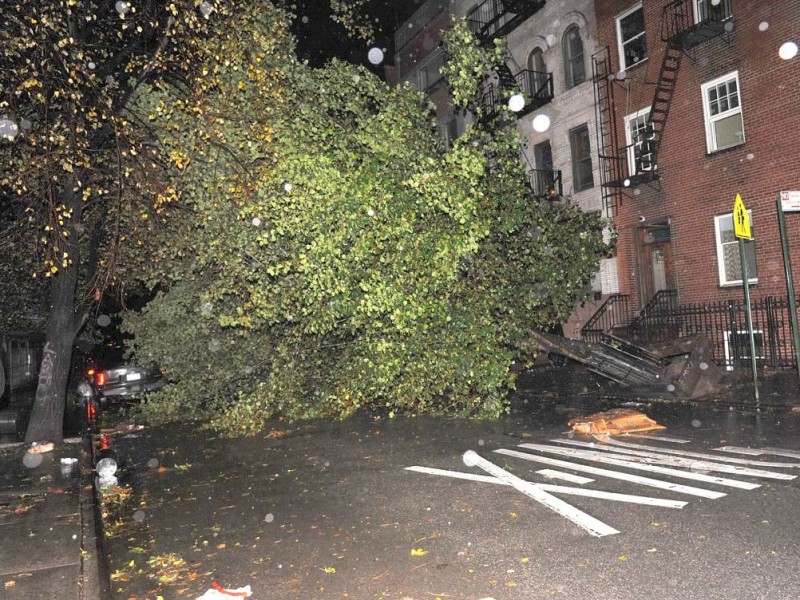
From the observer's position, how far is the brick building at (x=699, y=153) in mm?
14984

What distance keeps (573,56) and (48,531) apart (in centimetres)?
2008

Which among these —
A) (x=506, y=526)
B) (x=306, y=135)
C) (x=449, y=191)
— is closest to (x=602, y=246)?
(x=449, y=191)

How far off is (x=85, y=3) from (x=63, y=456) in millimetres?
6825

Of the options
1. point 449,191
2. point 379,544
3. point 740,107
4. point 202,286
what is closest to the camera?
point 379,544

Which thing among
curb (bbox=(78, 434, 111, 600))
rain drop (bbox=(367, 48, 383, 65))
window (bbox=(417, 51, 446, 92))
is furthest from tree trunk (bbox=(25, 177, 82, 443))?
rain drop (bbox=(367, 48, 383, 65))

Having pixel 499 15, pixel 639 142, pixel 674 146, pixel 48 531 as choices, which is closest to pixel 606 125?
pixel 639 142

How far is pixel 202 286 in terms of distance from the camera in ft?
42.3

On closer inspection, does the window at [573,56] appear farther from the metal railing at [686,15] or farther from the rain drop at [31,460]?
the rain drop at [31,460]

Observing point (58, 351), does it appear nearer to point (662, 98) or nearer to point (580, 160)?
point (662, 98)

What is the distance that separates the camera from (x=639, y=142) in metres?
18.4

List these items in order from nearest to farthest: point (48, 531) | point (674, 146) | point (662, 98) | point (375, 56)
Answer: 1. point (48, 531)
2. point (674, 146)
3. point (662, 98)
4. point (375, 56)

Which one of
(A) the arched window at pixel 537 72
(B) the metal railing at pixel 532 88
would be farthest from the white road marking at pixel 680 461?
(A) the arched window at pixel 537 72

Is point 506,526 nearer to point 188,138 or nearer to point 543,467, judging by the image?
point 543,467

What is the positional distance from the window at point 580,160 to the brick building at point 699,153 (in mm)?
1177
